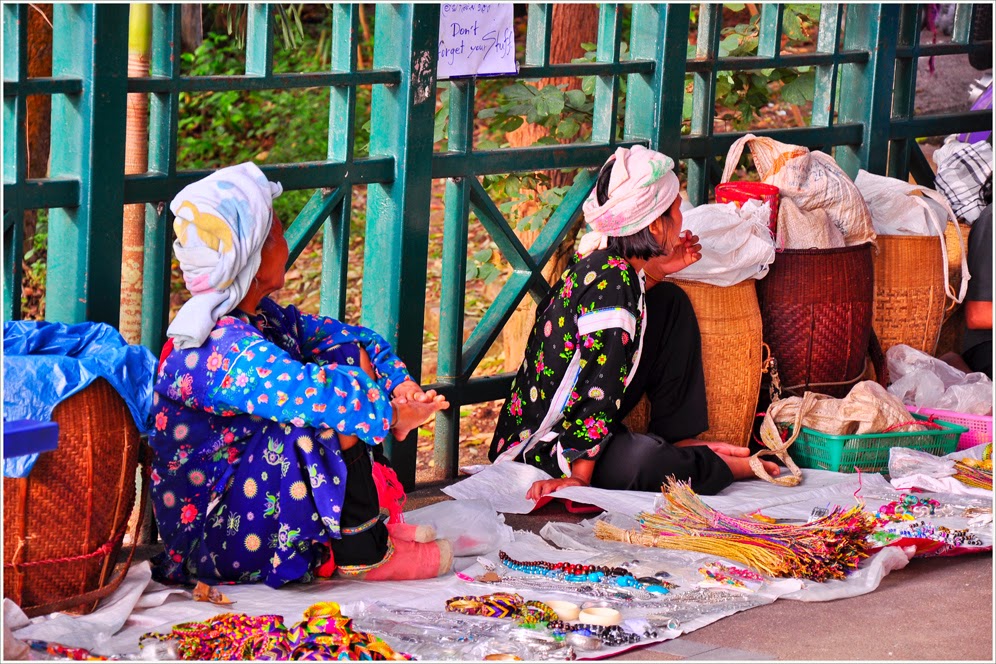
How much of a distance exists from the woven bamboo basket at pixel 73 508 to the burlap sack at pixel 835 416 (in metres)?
2.38

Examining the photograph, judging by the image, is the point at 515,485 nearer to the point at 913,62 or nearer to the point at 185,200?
the point at 185,200

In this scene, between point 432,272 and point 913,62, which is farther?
point 432,272

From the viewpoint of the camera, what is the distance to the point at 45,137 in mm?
6527

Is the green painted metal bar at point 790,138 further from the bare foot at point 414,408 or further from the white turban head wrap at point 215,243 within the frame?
the white turban head wrap at point 215,243

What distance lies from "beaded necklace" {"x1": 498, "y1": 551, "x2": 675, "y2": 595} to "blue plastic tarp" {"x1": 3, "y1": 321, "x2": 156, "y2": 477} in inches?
43.9

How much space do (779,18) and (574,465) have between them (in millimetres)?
2171

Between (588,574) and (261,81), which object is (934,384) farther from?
(261,81)

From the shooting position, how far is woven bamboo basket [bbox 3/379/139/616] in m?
3.09

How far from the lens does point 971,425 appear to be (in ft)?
16.6

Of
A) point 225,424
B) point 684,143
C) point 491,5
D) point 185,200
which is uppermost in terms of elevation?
point 491,5

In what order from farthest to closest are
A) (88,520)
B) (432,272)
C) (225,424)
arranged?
(432,272) → (225,424) → (88,520)

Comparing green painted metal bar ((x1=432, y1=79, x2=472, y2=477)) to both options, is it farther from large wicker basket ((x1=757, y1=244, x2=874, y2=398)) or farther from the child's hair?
large wicker basket ((x1=757, y1=244, x2=874, y2=398))

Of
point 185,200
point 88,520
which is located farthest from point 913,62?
point 88,520

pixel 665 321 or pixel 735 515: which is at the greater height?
pixel 665 321
